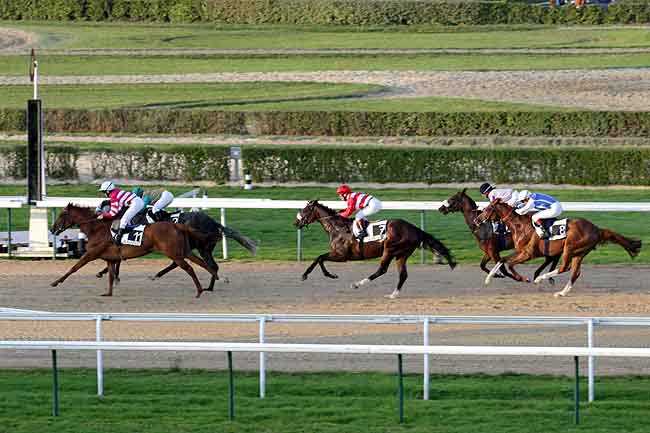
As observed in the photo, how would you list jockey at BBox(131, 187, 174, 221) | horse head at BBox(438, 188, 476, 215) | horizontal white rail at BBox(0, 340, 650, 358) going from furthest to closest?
horse head at BBox(438, 188, 476, 215) → jockey at BBox(131, 187, 174, 221) → horizontal white rail at BBox(0, 340, 650, 358)

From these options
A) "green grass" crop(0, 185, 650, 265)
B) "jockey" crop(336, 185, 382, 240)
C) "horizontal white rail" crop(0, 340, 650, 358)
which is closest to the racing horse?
"jockey" crop(336, 185, 382, 240)

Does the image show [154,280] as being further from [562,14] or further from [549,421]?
[562,14]

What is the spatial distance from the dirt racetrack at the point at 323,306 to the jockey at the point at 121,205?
58cm

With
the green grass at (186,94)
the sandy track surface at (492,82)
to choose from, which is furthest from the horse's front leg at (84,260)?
the green grass at (186,94)

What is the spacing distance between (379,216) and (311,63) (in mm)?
18189

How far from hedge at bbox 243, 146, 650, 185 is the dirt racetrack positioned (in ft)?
20.2

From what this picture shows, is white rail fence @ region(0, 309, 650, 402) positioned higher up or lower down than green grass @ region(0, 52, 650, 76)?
lower down

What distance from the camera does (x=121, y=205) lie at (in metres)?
12.6

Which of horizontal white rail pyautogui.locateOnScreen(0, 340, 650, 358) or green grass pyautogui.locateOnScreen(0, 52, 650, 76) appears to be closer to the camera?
horizontal white rail pyautogui.locateOnScreen(0, 340, 650, 358)

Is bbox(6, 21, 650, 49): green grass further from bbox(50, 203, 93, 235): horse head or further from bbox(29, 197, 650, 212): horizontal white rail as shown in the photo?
bbox(50, 203, 93, 235): horse head

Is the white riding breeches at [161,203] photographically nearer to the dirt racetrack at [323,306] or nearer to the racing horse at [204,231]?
the racing horse at [204,231]

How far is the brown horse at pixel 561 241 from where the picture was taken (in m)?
12.2

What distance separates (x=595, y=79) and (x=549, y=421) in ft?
76.9

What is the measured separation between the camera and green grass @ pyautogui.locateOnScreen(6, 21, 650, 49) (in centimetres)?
3772
